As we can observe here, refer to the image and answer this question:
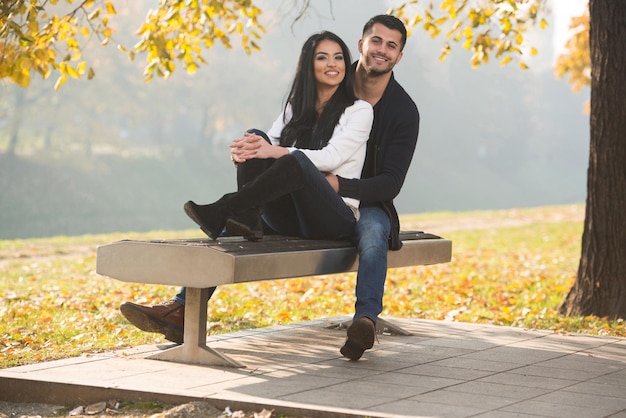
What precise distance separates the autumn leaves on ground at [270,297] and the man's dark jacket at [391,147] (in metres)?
1.75

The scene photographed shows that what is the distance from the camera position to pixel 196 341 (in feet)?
15.9

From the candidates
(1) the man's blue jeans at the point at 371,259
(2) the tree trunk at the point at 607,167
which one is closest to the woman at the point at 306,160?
(1) the man's blue jeans at the point at 371,259

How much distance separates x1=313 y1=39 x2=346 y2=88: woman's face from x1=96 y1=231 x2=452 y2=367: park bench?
36.3 inches

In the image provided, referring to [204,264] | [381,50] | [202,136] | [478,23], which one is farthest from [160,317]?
[202,136]

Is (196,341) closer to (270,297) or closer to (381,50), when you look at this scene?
(381,50)


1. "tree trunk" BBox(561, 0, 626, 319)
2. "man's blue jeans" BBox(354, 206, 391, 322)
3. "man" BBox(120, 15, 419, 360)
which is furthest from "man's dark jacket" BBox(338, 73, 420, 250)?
"tree trunk" BBox(561, 0, 626, 319)

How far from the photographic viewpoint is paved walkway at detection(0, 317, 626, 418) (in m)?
3.99

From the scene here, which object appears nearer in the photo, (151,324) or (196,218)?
(196,218)

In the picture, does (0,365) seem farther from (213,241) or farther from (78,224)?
(78,224)

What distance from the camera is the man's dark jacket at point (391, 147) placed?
5.50 metres

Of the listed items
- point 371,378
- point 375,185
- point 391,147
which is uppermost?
point 391,147

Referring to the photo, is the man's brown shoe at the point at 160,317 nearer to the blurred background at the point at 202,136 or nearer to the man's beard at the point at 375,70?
the man's beard at the point at 375,70

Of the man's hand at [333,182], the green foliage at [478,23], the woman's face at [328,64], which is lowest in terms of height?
the man's hand at [333,182]

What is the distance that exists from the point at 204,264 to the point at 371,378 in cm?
96
